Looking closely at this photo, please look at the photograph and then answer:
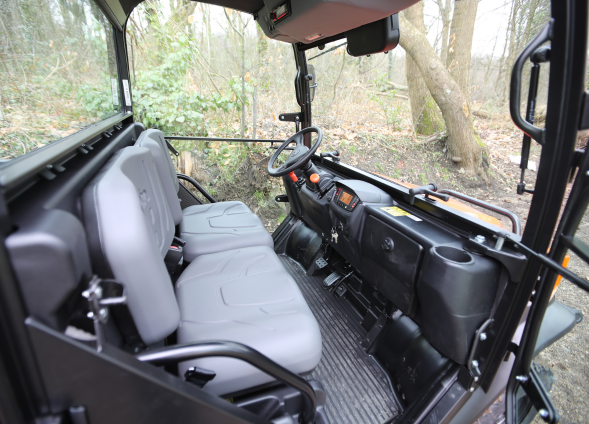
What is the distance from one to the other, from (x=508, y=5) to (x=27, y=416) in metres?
1.95

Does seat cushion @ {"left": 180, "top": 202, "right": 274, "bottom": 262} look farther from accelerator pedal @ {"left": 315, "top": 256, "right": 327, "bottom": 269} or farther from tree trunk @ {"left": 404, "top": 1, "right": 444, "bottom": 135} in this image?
tree trunk @ {"left": 404, "top": 1, "right": 444, "bottom": 135}

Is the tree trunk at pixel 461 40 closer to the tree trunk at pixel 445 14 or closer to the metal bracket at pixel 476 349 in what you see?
Answer: the tree trunk at pixel 445 14

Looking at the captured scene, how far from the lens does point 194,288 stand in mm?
1440

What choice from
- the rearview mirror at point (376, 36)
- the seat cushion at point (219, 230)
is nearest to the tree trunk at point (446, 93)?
the rearview mirror at point (376, 36)

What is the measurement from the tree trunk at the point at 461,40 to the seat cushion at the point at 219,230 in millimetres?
1969

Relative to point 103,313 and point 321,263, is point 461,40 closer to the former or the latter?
point 321,263

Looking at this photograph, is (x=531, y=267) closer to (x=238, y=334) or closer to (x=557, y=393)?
(x=238, y=334)

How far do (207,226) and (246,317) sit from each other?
3.38 ft

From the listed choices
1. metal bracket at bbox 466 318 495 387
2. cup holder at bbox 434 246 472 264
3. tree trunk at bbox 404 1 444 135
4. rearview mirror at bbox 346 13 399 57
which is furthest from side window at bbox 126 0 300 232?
metal bracket at bbox 466 318 495 387

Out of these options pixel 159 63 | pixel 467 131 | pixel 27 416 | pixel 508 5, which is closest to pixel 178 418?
pixel 27 416

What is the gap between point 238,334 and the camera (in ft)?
3.75

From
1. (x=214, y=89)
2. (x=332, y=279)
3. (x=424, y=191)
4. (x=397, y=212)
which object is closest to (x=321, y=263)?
(x=332, y=279)

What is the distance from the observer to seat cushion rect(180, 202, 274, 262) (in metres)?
1.87

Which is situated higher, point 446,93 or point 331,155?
point 446,93
